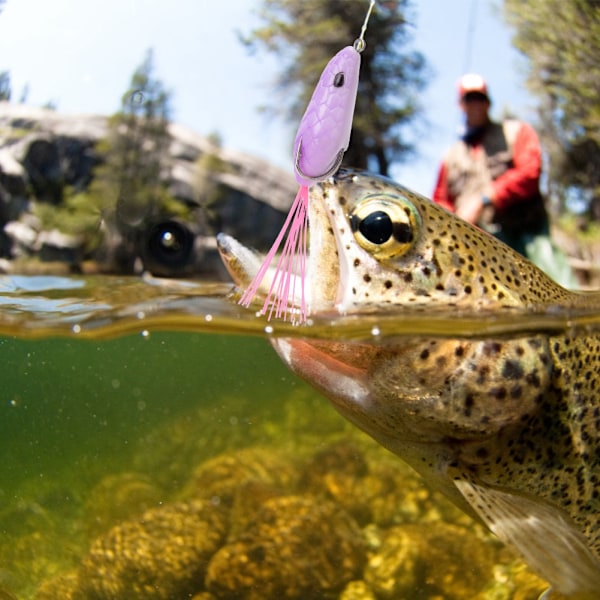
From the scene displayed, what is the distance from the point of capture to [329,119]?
80.5 inches

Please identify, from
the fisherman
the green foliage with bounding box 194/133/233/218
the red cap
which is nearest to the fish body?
the fisherman

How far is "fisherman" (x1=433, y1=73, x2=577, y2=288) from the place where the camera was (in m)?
6.31

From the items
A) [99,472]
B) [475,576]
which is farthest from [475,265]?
[99,472]

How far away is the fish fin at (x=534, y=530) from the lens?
2.32 meters

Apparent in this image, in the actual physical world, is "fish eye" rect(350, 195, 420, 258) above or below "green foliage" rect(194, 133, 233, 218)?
below

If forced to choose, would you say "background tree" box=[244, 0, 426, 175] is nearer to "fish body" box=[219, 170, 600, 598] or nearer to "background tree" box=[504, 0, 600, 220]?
"background tree" box=[504, 0, 600, 220]

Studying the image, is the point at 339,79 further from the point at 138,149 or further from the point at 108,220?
the point at 138,149

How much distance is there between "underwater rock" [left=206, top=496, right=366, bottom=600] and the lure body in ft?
6.95

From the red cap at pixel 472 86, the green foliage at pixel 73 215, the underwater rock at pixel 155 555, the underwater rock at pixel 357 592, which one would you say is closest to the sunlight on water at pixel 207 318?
the underwater rock at pixel 155 555

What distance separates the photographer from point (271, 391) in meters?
6.18

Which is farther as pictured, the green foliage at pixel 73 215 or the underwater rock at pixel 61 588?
the green foliage at pixel 73 215

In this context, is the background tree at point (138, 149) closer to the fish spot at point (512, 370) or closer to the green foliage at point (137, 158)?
the green foliage at point (137, 158)

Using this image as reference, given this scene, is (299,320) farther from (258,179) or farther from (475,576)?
(258,179)

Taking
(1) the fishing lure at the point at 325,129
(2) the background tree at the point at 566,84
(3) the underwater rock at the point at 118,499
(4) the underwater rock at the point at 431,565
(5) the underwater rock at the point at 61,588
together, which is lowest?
(5) the underwater rock at the point at 61,588
